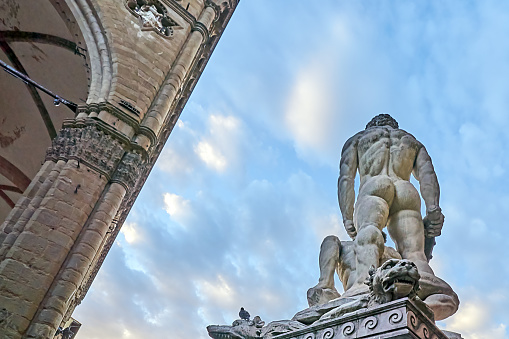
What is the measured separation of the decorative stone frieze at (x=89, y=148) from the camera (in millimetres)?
6762

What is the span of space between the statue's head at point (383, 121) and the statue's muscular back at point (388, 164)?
0.25 metres

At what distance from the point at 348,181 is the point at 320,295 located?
129 centimetres

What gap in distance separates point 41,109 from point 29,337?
8906mm

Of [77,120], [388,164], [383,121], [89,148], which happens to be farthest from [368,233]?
[77,120]

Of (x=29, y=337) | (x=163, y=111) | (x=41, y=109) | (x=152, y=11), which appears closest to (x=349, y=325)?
(x=29, y=337)

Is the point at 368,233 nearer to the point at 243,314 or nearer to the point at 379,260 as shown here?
the point at 379,260

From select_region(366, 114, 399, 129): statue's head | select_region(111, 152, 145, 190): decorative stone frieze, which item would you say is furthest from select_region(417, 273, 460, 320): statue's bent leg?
select_region(111, 152, 145, 190): decorative stone frieze

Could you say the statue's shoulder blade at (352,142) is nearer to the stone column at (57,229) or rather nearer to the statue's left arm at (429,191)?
the statue's left arm at (429,191)

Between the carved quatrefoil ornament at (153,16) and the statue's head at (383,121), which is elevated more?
the carved quatrefoil ornament at (153,16)

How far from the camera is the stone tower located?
18.8 ft

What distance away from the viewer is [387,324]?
2.54 m

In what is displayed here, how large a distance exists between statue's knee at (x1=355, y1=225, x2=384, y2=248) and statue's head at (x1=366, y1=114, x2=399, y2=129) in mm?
1605

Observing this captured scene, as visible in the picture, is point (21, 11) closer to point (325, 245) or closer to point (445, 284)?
point (325, 245)

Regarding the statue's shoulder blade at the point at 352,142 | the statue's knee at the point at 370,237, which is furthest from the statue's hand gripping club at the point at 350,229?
the statue's shoulder blade at the point at 352,142
